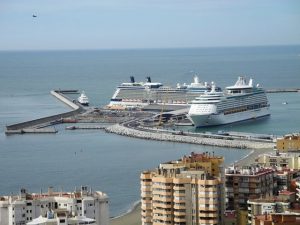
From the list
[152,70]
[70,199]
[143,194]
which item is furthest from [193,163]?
[152,70]

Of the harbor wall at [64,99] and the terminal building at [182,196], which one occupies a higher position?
the harbor wall at [64,99]

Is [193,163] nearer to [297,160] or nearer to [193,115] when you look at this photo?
[297,160]

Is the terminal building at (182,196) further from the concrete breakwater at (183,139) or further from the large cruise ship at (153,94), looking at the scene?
the large cruise ship at (153,94)

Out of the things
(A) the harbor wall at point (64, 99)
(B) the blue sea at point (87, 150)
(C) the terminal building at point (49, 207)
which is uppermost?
(A) the harbor wall at point (64, 99)

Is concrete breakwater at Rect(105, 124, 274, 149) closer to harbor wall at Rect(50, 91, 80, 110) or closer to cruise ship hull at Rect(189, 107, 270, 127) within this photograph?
cruise ship hull at Rect(189, 107, 270, 127)

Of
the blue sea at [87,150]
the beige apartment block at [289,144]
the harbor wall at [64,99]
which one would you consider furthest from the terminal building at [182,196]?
the harbor wall at [64,99]

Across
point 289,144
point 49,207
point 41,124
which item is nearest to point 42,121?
point 41,124
